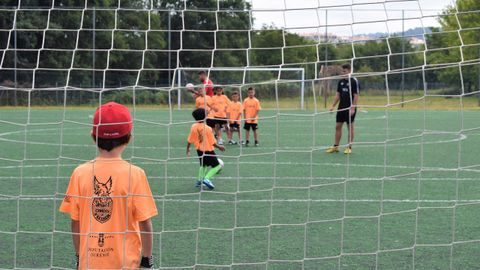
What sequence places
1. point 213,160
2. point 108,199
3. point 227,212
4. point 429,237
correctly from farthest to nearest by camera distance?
point 213,160 → point 227,212 → point 429,237 → point 108,199

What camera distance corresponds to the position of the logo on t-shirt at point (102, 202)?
320 cm

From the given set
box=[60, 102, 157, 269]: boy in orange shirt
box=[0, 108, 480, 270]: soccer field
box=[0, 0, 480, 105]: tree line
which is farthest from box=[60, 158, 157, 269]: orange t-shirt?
box=[0, 0, 480, 105]: tree line

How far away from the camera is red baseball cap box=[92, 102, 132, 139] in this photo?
3199 millimetres

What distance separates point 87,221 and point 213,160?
5.46 m

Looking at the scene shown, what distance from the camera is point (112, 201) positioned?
3215 millimetres

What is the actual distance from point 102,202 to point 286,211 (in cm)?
421

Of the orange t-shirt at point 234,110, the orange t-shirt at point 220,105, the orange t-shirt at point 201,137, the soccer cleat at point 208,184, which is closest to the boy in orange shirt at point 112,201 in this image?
the soccer cleat at point 208,184

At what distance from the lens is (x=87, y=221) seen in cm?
329

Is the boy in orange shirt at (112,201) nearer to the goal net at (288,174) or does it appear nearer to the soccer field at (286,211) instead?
the goal net at (288,174)

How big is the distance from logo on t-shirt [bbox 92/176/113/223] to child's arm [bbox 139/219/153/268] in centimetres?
17

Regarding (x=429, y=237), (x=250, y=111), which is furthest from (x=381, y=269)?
(x=250, y=111)

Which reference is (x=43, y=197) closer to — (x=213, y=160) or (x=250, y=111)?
(x=213, y=160)

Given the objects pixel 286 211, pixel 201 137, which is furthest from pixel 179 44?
pixel 286 211

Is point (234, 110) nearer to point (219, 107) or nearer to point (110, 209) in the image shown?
point (219, 107)
